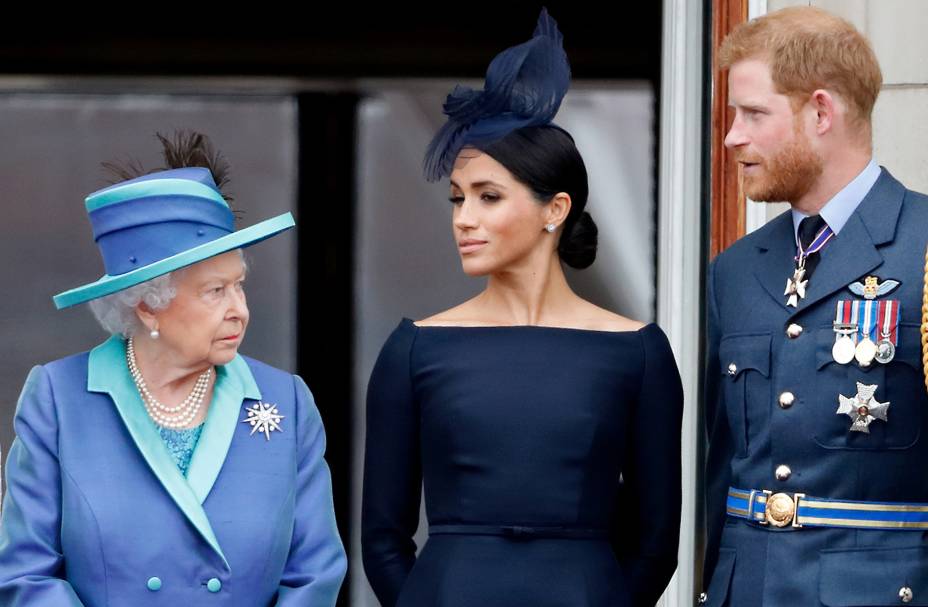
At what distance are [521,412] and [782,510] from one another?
56 cm

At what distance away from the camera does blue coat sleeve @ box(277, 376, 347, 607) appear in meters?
3.77

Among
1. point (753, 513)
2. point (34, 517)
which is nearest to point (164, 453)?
point (34, 517)

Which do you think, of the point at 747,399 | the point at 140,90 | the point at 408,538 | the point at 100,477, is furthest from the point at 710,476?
the point at 140,90

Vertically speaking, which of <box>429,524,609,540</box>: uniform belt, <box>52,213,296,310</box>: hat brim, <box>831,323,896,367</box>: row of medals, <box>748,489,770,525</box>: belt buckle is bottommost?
<box>429,524,609,540</box>: uniform belt

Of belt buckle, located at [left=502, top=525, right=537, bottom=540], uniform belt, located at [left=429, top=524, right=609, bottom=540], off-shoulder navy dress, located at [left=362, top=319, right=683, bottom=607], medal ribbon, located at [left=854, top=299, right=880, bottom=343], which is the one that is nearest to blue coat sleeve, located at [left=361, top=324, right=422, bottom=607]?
off-shoulder navy dress, located at [left=362, top=319, right=683, bottom=607]

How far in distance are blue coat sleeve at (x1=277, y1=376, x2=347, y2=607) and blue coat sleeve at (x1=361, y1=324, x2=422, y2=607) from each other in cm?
19

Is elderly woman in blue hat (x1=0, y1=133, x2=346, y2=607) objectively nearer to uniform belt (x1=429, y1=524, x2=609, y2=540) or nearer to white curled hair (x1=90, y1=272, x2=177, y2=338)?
white curled hair (x1=90, y1=272, x2=177, y2=338)

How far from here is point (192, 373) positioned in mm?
3768

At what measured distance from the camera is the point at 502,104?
408cm

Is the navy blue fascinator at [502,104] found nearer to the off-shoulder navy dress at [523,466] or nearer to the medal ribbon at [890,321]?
the off-shoulder navy dress at [523,466]

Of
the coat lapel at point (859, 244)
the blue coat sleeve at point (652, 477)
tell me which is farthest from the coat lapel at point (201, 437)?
the coat lapel at point (859, 244)

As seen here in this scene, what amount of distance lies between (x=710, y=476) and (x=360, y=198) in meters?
2.74

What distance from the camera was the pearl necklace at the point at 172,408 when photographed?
148 inches

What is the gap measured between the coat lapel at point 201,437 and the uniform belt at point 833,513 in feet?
3.31
